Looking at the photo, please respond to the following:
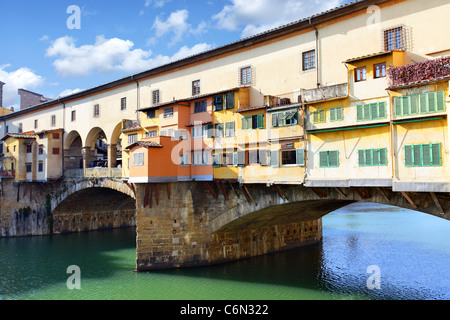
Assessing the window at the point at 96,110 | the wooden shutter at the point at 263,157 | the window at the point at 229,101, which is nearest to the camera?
the wooden shutter at the point at 263,157

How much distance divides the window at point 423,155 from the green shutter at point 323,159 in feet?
13.9

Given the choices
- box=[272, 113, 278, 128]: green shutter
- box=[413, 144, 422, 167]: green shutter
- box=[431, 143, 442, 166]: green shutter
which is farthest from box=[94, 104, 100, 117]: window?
box=[431, 143, 442, 166]: green shutter

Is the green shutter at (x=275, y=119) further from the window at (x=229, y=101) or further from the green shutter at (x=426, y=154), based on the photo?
the green shutter at (x=426, y=154)

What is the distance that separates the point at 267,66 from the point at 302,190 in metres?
8.62

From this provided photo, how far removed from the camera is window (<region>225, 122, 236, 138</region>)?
82.5 ft

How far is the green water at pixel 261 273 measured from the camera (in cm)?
2288

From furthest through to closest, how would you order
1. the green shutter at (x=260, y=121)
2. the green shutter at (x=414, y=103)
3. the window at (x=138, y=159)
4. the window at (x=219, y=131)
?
the window at (x=138, y=159) → the window at (x=219, y=131) → the green shutter at (x=260, y=121) → the green shutter at (x=414, y=103)

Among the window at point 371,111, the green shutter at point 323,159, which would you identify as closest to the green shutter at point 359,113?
the window at point 371,111

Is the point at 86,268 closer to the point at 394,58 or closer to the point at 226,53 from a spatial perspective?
the point at 226,53

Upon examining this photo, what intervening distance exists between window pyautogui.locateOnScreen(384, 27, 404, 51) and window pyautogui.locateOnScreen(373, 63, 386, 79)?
2.05 metres

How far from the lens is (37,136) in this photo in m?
44.3

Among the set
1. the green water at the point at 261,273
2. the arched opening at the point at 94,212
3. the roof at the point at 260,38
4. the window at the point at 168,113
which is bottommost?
the green water at the point at 261,273

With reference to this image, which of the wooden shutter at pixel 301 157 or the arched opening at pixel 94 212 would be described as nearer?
the wooden shutter at pixel 301 157
